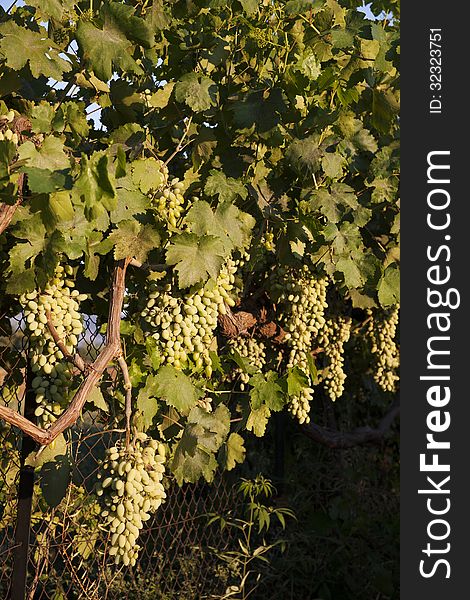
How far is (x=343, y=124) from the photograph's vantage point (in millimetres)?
3209

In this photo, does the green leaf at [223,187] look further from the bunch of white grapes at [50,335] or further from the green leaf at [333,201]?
the bunch of white grapes at [50,335]

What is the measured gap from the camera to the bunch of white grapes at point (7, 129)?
7.50ft

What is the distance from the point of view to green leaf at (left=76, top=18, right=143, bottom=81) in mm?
2451

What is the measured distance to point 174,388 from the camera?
2.83 metres

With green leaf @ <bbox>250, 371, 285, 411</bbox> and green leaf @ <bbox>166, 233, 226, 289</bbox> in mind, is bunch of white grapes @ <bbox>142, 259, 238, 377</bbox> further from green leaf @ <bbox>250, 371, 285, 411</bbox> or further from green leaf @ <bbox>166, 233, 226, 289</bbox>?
green leaf @ <bbox>250, 371, 285, 411</bbox>

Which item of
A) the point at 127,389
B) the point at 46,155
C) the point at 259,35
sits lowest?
the point at 127,389

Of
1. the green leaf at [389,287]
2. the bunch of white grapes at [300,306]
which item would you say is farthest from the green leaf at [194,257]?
the green leaf at [389,287]

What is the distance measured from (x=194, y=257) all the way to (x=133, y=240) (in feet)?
0.63

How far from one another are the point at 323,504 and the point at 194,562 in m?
1.21

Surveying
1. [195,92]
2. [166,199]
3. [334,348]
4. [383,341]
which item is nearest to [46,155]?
[166,199]

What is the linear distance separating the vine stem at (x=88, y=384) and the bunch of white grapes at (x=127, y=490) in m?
0.19

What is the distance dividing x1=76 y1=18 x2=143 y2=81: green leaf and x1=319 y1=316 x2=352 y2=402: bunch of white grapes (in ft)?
6.34

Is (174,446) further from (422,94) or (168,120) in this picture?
(422,94)

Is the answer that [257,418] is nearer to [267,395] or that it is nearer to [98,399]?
[267,395]
